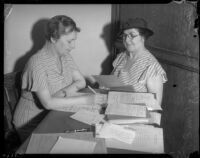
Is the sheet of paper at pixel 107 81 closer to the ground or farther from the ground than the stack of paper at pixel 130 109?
farther from the ground

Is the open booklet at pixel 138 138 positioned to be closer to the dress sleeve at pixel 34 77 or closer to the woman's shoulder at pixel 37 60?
the dress sleeve at pixel 34 77

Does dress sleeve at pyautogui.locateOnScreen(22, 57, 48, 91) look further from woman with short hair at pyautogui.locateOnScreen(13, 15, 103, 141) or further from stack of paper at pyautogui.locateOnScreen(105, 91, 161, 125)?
stack of paper at pyautogui.locateOnScreen(105, 91, 161, 125)

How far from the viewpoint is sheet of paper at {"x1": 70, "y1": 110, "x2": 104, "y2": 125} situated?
1.54m

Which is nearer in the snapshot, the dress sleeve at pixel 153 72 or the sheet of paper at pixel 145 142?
the sheet of paper at pixel 145 142

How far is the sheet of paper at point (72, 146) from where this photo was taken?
127 centimetres

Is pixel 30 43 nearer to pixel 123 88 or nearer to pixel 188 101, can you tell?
Answer: pixel 123 88

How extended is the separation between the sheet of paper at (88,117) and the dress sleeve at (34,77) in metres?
0.36

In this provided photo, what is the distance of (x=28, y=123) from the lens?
2.00 metres

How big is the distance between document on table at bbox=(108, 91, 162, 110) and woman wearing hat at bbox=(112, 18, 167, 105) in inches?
10.8

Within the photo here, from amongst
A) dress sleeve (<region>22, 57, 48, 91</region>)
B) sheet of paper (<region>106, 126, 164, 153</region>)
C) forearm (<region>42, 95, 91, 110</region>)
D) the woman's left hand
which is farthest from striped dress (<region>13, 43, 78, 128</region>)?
sheet of paper (<region>106, 126, 164, 153</region>)

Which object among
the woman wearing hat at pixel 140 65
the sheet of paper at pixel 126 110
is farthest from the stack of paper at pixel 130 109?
the woman wearing hat at pixel 140 65

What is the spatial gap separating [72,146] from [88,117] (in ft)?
1.00

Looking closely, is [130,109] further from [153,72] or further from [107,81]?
[153,72]

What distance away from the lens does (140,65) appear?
214cm
